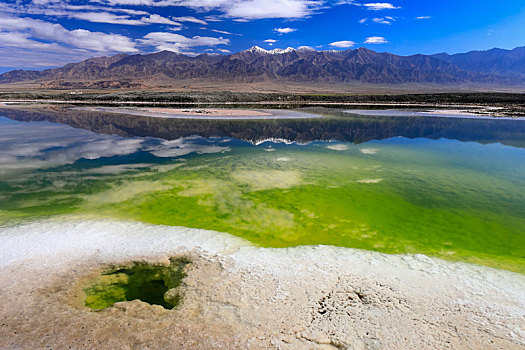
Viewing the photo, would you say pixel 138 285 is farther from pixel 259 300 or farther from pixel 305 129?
pixel 305 129

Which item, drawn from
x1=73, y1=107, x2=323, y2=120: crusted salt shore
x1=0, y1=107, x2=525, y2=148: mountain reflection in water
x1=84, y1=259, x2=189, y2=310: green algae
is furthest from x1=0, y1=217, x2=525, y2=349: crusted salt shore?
x1=73, y1=107, x2=323, y2=120: crusted salt shore

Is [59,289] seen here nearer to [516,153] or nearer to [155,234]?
[155,234]

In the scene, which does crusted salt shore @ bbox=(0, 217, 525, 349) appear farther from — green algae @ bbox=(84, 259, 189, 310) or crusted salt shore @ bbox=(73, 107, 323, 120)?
crusted salt shore @ bbox=(73, 107, 323, 120)

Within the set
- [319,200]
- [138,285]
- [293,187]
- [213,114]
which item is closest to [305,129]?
[213,114]

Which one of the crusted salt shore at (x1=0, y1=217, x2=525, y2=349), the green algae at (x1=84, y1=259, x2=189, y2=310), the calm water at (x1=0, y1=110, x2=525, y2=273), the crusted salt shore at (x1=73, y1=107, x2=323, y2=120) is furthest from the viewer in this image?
the crusted salt shore at (x1=73, y1=107, x2=323, y2=120)

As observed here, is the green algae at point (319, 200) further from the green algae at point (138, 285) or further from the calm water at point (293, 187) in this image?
the green algae at point (138, 285)

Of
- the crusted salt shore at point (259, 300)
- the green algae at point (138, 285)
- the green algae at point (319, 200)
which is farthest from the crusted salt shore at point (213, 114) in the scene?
the green algae at point (138, 285)
